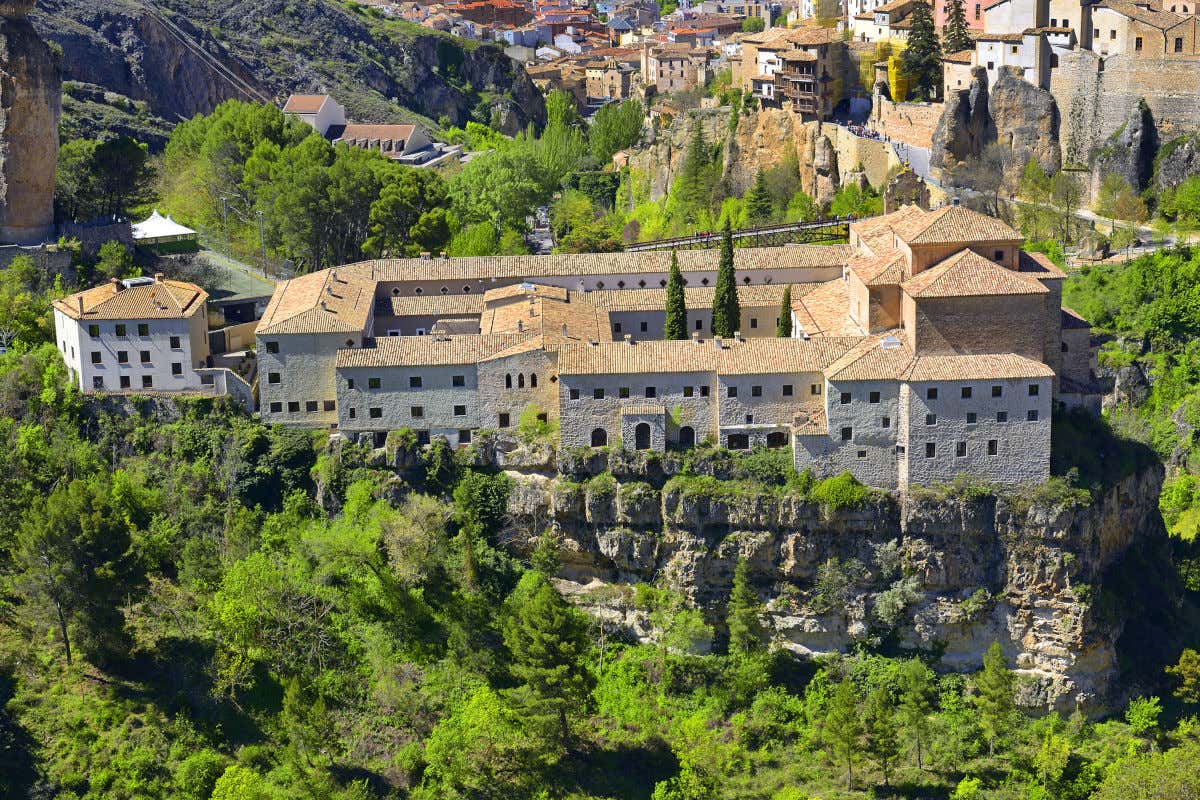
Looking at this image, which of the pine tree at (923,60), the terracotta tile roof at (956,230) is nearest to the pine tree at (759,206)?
the pine tree at (923,60)

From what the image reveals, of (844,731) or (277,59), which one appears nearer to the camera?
(844,731)

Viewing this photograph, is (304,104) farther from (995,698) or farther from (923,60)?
(995,698)

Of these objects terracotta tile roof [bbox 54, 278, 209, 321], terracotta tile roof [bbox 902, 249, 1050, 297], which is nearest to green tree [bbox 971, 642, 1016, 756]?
terracotta tile roof [bbox 902, 249, 1050, 297]

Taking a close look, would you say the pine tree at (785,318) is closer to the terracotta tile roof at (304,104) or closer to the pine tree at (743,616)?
the pine tree at (743,616)

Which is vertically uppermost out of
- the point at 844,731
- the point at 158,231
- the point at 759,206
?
the point at 158,231

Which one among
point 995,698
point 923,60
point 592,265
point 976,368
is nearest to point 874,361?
point 976,368
